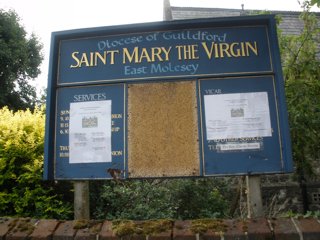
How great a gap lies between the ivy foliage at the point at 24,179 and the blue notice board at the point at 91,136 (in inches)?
31.4

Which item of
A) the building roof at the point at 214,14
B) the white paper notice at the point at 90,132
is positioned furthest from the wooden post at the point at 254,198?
the building roof at the point at 214,14

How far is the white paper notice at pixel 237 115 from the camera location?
327 centimetres

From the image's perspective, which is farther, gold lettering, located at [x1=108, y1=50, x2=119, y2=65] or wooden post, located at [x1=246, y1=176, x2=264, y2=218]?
gold lettering, located at [x1=108, y1=50, x2=119, y2=65]

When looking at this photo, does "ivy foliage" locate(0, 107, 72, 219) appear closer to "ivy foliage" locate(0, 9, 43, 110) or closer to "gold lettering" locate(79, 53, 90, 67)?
"gold lettering" locate(79, 53, 90, 67)

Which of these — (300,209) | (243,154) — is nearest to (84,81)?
(243,154)

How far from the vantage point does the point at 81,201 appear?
3428mm

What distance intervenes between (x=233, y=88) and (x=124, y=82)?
3.81 feet

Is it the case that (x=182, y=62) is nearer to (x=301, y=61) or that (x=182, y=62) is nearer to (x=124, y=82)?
(x=124, y=82)

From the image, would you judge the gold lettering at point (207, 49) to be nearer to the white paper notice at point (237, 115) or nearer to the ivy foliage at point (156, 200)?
the white paper notice at point (237, 115)

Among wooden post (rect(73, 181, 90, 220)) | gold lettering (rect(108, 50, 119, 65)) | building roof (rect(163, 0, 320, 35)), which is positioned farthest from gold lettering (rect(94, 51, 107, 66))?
building roof (rect(163, 0, 320, 35))

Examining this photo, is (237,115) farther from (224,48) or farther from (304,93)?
(304,93)

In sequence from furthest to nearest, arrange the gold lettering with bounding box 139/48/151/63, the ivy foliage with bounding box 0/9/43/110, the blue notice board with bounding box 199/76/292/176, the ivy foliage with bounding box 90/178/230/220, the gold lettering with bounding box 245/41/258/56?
the ivy foliage with bounding box 0/9/43/110 → the ivy foliage with bounding box 90/178/230/220 → the gold lettering with bounding box 139/48/151/63 → the gold lettering with bounding box 245/41/258/56 → the blue notice board with bounding box 199/76/292/176

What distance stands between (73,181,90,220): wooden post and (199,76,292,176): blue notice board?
129 cm

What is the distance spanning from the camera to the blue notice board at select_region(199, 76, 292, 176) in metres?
3.20
